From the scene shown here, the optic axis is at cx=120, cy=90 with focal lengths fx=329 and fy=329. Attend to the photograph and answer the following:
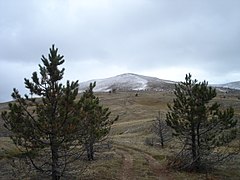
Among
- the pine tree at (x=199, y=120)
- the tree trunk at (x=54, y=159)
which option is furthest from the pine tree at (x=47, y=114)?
the pine tree at (x=199, y=120)

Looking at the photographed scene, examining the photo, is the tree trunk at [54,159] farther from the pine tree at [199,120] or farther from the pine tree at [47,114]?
the pine tree at [199,120]

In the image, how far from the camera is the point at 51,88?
58.3 ft

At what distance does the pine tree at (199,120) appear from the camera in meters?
24.9

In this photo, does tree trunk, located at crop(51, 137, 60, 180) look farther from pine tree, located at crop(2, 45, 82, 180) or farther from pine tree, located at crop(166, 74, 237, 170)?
pine tree, located at crop(166, 74, 237, 170)

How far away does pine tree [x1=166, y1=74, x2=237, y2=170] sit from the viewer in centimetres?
2489

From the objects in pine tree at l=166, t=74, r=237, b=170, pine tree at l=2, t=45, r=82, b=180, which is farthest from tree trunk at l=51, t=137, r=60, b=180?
pine tree at l=166, t=74, r=237, b=170

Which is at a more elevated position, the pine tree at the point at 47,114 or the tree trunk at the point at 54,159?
the pine tree at the point at 47,114

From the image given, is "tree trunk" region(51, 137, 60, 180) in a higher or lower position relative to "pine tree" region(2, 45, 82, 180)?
lower

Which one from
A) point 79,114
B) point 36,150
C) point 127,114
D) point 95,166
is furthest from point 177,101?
point 127,114

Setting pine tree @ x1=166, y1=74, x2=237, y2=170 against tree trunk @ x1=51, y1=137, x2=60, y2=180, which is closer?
tree trunk @ x1=51, y1=137, x2=60, y2=180

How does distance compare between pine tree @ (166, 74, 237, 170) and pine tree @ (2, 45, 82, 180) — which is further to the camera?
pine tree @ (166, 74, 237, 170)

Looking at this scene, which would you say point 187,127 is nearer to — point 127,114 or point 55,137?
point 55,137

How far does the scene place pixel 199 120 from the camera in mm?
25094

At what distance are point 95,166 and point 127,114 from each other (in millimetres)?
62442
